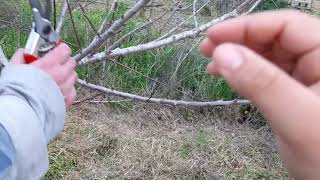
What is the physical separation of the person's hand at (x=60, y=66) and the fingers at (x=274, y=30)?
357 mm

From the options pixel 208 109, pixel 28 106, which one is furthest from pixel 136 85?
pixel 28 106

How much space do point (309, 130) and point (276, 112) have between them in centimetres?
5

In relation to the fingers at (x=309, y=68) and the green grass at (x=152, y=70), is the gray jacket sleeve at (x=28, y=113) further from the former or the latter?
the green grass at (x=152, y=70)

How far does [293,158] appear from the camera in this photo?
2.25ft

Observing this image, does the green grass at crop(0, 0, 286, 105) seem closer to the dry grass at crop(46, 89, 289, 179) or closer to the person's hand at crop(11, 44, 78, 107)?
the dry grass at crop(46, 89, 289, 179)

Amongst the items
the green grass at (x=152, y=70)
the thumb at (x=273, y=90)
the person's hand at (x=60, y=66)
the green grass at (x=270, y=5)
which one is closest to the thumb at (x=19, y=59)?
the person's hand at (x=60, y=66)

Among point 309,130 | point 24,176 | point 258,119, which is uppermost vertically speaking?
point 309,130

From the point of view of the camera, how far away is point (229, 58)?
2.03ft

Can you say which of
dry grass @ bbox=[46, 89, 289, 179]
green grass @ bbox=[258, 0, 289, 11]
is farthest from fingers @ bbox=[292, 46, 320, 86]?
green grass @ bbox=[258, 0, 289, 11]

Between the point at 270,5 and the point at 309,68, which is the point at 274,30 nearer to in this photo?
the point at 309,68

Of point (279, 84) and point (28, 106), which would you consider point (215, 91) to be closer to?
point (28, 106)

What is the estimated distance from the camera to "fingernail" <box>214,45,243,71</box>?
61 centimetres

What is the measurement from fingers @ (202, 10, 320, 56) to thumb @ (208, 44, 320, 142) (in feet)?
0.39

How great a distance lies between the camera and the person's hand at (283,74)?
0.61 m
